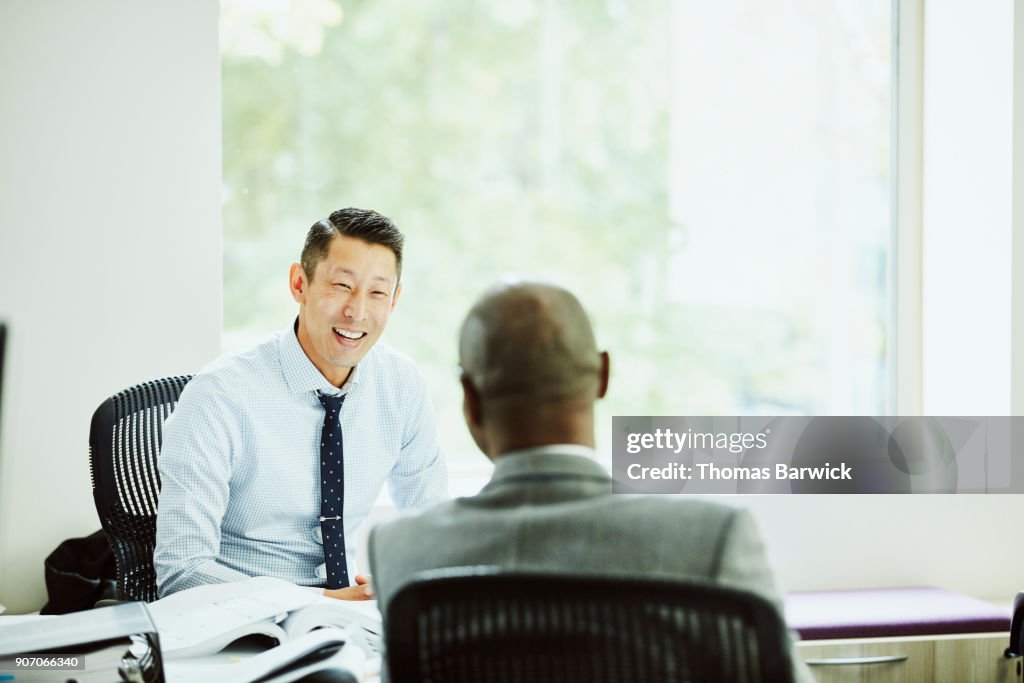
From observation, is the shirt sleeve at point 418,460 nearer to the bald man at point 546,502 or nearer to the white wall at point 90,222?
the white wall at point 90,222

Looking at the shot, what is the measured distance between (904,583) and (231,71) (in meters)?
2.73

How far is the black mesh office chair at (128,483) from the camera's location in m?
1.88

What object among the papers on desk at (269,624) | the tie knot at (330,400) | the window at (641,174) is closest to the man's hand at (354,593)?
the papers on desk at (269,624)

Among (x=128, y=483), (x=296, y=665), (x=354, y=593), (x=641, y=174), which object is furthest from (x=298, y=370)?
(x=641, y=174)

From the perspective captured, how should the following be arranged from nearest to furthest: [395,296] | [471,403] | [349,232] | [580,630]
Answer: [580,630]
[471,403]
[349,232]
[395,296]

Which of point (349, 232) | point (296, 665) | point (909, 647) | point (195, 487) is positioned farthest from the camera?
point (909, 647)

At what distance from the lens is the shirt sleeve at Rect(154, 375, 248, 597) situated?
66.1 inches

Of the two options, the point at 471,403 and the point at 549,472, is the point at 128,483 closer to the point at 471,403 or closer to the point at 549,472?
the point at 471,403

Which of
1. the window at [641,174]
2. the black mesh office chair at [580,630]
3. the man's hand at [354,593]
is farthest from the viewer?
the window at [641,174]

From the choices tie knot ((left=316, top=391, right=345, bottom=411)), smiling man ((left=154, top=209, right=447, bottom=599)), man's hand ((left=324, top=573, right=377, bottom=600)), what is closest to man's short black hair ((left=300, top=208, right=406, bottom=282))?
smiling man ((left=154, top=209, right=447, bottom=599))

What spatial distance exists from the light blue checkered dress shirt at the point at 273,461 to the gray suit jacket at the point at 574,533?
0.93 m

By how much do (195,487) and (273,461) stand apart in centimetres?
18

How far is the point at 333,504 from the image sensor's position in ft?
6.28

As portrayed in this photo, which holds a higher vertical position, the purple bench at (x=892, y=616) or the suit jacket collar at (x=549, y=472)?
the suit jacket collar at (x=549, y=472)
